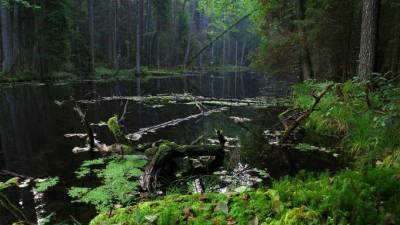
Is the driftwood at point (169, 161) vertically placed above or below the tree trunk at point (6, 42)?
below

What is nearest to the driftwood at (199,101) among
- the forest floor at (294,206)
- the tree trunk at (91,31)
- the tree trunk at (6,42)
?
the forest floor at (294,206)

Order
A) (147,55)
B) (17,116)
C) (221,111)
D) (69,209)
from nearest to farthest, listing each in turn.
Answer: (69,209) → (17,116) → (221,111) → (147,55)

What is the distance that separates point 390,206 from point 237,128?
7897 mm

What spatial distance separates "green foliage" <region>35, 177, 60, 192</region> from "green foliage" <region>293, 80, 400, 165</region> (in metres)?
5.04

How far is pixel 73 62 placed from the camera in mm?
40750

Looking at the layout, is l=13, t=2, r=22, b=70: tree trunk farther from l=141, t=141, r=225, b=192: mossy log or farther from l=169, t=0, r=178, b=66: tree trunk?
l=141, t=141, r=225, b=192: mossy log

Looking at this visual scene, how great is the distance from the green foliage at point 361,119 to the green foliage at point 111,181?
376 cm

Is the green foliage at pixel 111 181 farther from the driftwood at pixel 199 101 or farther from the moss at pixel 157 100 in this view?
the moss at pixel 157 100

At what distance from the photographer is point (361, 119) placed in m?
7.65

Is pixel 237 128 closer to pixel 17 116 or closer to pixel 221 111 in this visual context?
pixel 221 111

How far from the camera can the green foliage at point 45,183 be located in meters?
5.61

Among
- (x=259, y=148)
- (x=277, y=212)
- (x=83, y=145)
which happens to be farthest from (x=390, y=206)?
(x=83, y=145)

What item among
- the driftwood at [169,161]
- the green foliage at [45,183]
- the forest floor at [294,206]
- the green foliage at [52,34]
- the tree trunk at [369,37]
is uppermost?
the green foliage at [52,34]

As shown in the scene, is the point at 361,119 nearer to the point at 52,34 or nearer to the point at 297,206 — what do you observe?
the point at 297,206
